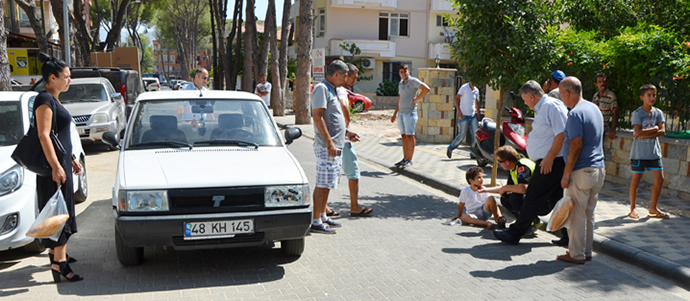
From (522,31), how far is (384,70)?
3322 cm

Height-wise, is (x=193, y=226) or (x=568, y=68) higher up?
(x=568, y=68)

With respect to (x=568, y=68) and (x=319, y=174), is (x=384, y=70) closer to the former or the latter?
(x=568, y=68)

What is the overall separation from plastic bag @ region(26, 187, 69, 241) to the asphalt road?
0.47m

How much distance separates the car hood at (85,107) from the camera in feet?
44.1

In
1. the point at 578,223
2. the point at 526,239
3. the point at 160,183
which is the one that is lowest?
the point at 526,239

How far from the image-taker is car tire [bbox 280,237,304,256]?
5.54 meters

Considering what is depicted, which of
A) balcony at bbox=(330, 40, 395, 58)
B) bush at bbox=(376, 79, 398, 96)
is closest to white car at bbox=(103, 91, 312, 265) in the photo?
bush at bbox=(376, 79, 398, 96)

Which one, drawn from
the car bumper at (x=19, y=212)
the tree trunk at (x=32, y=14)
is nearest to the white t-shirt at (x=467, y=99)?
the car bumper at (x=19, y=212)

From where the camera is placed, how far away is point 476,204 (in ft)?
23.5

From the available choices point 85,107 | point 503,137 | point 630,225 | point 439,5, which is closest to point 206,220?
point 630,225

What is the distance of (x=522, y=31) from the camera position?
8.28m

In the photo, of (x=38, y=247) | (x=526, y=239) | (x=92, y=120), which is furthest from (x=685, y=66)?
(x=92, y=120)

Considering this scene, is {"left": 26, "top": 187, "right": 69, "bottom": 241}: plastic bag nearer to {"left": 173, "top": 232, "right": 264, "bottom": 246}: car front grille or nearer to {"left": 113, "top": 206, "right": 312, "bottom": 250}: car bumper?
{"left": 113, "top": 206, "right": 312, "bottom": 250}: car bumper

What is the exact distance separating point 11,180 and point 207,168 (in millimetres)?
1790
